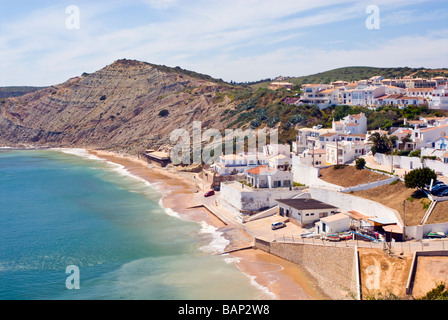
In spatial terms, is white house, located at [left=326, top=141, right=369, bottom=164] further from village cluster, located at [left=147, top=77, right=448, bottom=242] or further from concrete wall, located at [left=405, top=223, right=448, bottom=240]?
concrete wall, located at [left=405, top=223, right=448, bottom=240]

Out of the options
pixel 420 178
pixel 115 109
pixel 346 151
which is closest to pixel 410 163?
pixel 346 151

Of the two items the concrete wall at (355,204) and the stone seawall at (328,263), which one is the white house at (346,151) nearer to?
the concrete wall at (355,204)

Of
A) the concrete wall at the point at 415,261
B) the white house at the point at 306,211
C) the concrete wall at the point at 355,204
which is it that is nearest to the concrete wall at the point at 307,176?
the concrete wall at the point at 355,204

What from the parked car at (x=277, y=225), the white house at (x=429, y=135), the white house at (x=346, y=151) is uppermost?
the white house at (x=429, y=135)

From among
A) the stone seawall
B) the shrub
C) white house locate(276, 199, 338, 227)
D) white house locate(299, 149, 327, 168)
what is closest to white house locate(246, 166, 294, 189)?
white house locate(276, 199, 338, 227)

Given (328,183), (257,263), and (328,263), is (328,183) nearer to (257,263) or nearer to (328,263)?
(257,263)

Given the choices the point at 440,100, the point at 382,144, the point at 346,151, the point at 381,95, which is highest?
the point at 381,95
